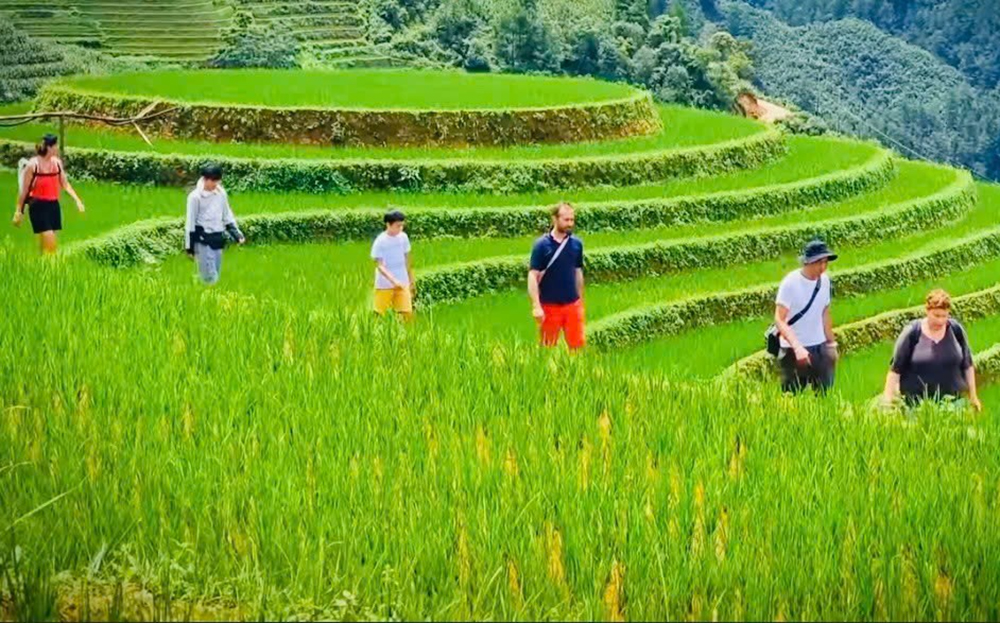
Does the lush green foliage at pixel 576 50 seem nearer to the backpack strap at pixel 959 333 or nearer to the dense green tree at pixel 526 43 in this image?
the dense green tree at pixel 526 43

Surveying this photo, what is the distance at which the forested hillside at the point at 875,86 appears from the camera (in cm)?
7194

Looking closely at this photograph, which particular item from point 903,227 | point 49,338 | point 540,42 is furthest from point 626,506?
point 540,42

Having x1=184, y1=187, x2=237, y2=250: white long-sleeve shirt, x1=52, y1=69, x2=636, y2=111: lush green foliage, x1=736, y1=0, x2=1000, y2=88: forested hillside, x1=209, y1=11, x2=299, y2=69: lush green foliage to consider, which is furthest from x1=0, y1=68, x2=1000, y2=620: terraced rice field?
x1=736, y1=0, x2=1000, y2=88: forested hillside

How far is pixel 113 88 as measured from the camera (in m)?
Result: 22.5

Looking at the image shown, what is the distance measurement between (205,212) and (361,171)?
7.02 metres

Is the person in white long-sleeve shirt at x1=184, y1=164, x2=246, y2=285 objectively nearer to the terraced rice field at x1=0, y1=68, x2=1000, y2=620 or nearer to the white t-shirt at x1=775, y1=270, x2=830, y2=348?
the terraced rice field at x1=0, y1=68, x2=1000, y2=620

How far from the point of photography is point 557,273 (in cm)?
909

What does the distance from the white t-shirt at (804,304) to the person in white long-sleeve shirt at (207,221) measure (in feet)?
13.9

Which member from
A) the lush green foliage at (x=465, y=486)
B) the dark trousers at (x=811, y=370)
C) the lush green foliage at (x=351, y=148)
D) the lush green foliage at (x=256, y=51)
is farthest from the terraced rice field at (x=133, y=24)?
the lush green foliage at (x=465, y=486)

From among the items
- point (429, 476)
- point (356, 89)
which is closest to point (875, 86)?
point (356, 89)

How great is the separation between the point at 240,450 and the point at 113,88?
61.7 ft

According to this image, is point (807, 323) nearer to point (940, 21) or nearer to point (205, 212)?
point (205, 212)

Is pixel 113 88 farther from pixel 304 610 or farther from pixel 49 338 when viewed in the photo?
pixel 304 610

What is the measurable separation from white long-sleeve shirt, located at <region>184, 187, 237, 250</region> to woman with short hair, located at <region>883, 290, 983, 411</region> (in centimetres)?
507
